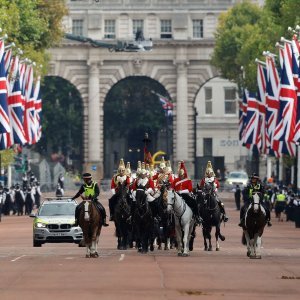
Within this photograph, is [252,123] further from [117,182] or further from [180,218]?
[180,218]

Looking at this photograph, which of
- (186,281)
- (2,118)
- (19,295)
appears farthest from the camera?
(2,118)

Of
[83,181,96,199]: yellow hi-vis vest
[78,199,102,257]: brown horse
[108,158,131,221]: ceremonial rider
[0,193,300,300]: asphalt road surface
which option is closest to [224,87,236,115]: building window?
[0,193,300,300]: asphalt road surface

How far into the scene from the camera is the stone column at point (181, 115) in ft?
507

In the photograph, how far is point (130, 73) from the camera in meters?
154

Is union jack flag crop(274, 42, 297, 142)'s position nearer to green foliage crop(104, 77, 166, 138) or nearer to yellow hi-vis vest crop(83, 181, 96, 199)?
yellow hi-vis vest crop(83, 181, 96, 199)

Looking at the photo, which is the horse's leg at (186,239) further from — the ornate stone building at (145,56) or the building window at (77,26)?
the building window at (77,26)

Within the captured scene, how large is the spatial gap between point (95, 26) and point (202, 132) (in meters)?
24.2

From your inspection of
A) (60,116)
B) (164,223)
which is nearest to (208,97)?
(60,116)

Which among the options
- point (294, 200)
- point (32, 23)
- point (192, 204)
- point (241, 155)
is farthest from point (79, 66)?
point (192, 204)

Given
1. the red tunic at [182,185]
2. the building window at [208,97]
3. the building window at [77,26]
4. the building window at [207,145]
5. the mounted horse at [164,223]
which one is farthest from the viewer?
the building window at [208,97]

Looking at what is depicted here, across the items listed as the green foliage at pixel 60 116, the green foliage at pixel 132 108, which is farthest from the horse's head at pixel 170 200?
the green foliage at pixel 132 108

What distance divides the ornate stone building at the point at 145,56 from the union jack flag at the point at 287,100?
76156mm

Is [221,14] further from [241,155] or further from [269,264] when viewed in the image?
[269,264]

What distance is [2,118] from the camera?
7600 cm
